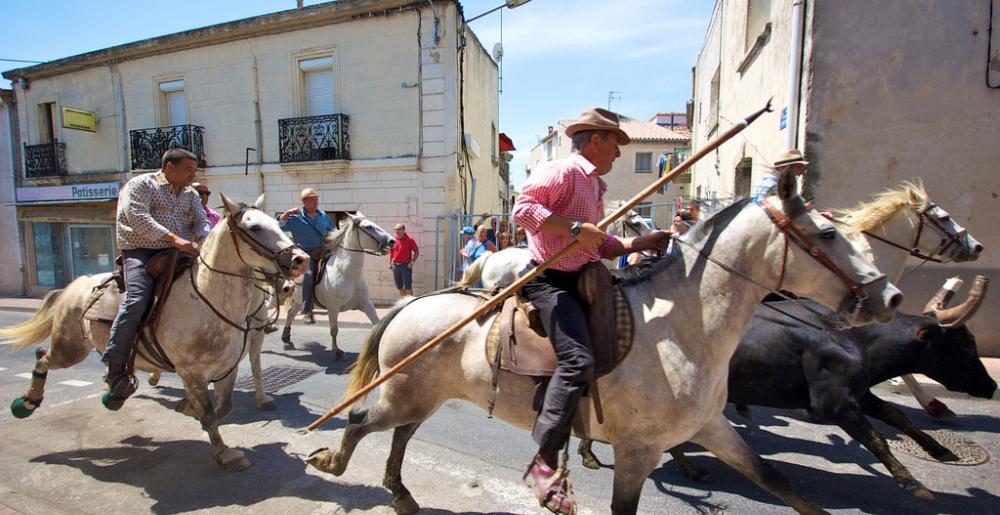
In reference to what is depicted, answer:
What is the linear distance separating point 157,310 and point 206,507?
147cm

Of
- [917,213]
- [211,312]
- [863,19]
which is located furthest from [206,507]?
[863,19]

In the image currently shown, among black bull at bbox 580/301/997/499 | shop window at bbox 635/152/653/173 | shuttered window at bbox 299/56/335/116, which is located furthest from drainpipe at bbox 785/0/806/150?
shop window at bbox 635/152/653/173

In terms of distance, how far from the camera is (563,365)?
2.17 m

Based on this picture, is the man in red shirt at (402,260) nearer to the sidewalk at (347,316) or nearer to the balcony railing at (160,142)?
the sidewalk at (347,316)

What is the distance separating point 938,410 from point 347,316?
917 centimetres

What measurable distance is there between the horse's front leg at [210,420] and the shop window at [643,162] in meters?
28.4

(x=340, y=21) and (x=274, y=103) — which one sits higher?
(x=340, y=21)

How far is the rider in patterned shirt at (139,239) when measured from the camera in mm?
3420

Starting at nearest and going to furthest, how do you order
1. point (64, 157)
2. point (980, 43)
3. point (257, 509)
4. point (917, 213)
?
point (257, 509), point (917, 213), point (980, 43), point (64, 157)

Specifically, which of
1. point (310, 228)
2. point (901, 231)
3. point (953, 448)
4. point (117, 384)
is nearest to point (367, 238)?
point (310, 228)

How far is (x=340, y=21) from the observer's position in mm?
11695

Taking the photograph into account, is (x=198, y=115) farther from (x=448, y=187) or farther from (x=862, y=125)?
(x=862, y=125)

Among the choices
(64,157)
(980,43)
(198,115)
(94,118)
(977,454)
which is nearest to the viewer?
(977,454)

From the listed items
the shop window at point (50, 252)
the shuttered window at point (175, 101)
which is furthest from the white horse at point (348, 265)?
the shop window at point (50, 252)
